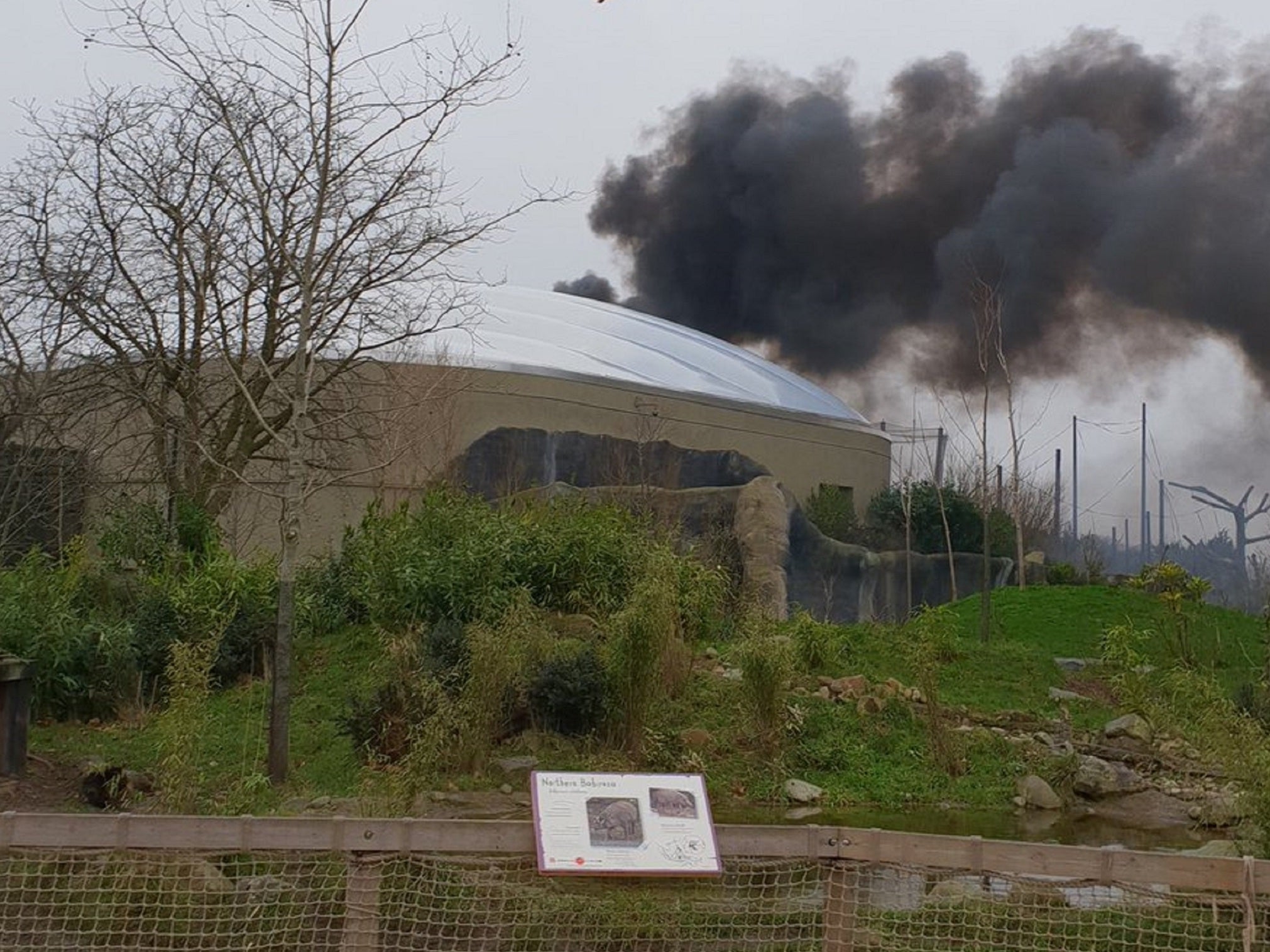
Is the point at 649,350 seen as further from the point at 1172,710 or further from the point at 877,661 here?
the point at 1172,710

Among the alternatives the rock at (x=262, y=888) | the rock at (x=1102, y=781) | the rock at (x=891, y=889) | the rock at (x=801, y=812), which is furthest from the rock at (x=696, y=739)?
the rock at (x=262, y=888)

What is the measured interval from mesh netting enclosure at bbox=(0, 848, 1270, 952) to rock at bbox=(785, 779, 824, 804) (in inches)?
183

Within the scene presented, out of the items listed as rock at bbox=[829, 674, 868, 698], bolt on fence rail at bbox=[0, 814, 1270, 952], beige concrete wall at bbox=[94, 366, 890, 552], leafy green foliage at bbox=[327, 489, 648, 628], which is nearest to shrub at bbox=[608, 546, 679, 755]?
leafy green foliage at bbox=[327, 489, 648, 628]

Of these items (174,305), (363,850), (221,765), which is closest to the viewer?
(363,850)

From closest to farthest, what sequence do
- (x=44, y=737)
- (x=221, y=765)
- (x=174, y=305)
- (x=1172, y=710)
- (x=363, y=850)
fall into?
(x=363, y=850)
(x=1172, y=710)
(x=221, y=765)
(x=44, y=737)
(x=174, y=305)

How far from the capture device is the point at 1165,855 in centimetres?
522

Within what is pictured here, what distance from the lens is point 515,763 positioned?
1066 centimetres

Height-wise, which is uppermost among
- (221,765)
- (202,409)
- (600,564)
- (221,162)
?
(221,162)

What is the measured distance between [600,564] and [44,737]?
496cm

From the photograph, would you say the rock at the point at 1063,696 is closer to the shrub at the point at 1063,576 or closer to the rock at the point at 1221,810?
the rock at the point at 1221,810

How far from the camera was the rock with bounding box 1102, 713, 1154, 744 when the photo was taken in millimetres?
13070

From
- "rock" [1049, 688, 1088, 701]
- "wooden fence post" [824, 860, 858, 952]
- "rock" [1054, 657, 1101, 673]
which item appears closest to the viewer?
"wooden fence post" [824, 860, 858, 952]

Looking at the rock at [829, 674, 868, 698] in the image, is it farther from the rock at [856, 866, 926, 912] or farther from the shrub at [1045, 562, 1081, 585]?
the shrub at [1045, 562, 1081, 585]

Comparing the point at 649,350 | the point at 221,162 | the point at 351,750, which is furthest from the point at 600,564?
the point at 649,350
